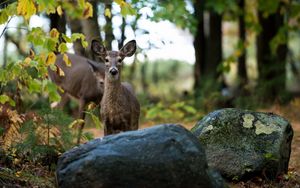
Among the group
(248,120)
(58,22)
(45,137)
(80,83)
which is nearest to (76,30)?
(58,22)

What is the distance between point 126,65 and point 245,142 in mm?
14060

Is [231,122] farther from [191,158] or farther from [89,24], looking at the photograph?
[89,24]

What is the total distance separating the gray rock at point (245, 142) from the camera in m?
7.75

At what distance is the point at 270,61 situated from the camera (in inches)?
719

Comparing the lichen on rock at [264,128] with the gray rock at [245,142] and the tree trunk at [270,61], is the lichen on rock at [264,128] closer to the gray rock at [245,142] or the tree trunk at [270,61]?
the gray rock at [245,142]

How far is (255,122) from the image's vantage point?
319 inches

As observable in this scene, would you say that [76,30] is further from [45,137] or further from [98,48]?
[45,137]

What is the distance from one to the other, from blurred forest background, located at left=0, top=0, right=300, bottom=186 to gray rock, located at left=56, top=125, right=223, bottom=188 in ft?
3.11

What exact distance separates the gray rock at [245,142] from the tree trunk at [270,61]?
7.47 meters

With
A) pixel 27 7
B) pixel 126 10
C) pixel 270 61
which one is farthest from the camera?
pixel 270 61

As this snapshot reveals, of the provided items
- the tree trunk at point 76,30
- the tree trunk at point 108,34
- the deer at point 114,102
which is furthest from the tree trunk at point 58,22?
the deer at point 114,102

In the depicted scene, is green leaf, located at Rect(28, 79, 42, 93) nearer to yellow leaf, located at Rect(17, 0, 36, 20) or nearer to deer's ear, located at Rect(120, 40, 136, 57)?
yellow leaf, located at Rect(17, 0, 36, 20)

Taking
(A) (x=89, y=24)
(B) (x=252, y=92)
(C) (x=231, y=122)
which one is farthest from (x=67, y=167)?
(B) (x=252, y=92)

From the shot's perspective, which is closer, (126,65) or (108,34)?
(108,34)
